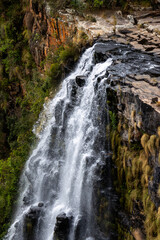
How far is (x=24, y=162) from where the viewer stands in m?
10.1

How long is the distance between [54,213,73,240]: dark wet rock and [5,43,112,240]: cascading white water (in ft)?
0.33

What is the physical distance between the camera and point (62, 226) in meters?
7.21

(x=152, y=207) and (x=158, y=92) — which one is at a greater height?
(x=158, y=92)

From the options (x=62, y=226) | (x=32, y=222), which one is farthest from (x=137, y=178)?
(x=32, y=222)

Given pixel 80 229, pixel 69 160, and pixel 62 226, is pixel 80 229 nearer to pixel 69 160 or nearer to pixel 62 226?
pixel 62 226

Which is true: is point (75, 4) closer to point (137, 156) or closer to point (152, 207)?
point (137, 156)

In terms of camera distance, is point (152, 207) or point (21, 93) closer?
point (152, 207)

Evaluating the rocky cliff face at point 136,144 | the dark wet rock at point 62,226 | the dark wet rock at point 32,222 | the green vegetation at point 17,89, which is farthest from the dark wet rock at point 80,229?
the green vegetation at point 17,89

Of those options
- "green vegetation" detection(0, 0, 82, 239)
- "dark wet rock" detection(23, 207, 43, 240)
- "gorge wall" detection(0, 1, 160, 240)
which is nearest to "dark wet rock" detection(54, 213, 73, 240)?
"gorge wall" detection(0, 1, 160, 240)

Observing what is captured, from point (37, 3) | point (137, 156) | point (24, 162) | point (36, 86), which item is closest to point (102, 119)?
point (137, 156)

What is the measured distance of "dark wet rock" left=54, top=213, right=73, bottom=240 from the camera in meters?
7.16

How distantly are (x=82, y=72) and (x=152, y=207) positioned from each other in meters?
5.18

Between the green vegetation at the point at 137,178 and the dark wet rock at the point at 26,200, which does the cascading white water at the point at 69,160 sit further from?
the green vegetation at the point at 137,178

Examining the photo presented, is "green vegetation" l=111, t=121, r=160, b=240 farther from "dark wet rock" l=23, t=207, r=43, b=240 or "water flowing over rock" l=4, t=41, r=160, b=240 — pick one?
"dark wet rock" l=23, t=207, r=43, b=240
